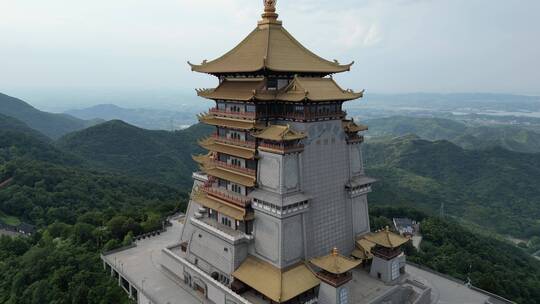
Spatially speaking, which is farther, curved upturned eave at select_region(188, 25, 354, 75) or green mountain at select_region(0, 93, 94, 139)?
green mountain at select_region(0, 93, 94, 139)

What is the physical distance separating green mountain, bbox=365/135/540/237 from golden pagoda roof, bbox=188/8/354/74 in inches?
2261

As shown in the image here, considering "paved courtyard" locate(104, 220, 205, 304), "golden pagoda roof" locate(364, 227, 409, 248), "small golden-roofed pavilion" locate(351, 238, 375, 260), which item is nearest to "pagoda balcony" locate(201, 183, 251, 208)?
"paved courtyard" locate(104, 220, 205, 304)

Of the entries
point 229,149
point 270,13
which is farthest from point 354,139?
point 270,13

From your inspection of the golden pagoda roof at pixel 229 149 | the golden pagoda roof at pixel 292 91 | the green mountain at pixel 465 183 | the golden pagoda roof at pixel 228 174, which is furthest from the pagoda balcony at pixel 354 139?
the green mountain at pixel 465 183

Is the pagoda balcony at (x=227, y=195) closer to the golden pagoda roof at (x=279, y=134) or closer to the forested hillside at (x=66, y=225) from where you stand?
the golden pagoda roof at (x=279, y=134)

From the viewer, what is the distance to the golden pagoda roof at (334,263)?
19750mm

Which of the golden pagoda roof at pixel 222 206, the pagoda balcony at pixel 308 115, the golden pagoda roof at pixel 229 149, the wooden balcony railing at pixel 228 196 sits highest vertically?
the pagoda balcony at pixel 308 115

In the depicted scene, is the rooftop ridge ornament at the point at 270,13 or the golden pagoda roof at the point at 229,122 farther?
the rooftop ridge ornament at the point at 270,13

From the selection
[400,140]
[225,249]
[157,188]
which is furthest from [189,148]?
[225,249]

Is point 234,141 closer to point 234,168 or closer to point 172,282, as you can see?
point 234,168

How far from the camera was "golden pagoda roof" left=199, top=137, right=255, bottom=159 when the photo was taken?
22531 mm

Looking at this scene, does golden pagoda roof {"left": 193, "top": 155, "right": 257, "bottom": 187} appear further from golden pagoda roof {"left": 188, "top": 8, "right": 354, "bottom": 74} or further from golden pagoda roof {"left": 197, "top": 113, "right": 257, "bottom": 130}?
golden pagoda roof {"left": 188, "top": 8, "right": 354, "bottom": 74}

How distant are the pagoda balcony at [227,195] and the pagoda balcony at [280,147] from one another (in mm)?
3433

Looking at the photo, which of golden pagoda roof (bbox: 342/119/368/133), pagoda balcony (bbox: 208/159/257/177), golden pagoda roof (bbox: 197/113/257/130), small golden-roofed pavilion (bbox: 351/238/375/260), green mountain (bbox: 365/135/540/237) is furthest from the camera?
green mountain (bbox: 365/135/540/237)
